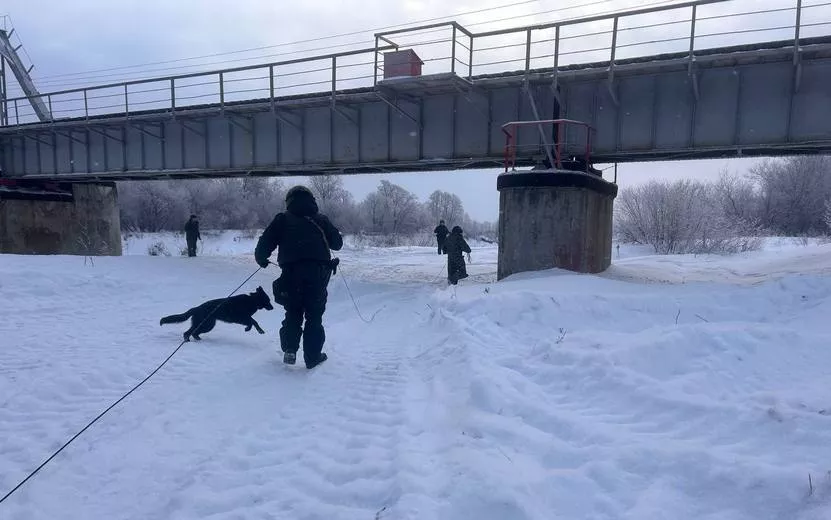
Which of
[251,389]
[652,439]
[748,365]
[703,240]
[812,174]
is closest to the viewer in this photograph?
[652,439]

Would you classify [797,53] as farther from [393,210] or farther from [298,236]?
[393,210]

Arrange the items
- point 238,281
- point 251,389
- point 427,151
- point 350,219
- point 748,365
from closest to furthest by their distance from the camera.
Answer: point 748,365 → point 251,389 → point 238,281 → point 427,151 → point 350,219

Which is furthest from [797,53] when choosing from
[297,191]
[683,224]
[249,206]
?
[249,206]

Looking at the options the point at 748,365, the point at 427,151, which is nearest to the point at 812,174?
the point at 427,151

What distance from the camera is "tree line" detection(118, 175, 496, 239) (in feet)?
154

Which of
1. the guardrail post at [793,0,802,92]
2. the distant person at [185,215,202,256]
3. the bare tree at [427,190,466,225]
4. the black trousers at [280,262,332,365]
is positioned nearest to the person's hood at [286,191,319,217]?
the black trousers at [280,262,332,365]

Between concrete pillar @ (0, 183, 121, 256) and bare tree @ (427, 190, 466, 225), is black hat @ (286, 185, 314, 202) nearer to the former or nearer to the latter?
concrete pillar @ (0, 183, 121, 256)

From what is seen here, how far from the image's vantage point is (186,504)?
9.07 ft

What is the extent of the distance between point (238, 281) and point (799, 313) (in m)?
12.6

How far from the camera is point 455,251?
43.1ft

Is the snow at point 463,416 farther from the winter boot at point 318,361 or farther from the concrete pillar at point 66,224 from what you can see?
the concrete pillar at point 66,224

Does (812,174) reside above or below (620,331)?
above

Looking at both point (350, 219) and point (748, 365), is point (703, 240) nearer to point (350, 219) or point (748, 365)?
point (748, 365)

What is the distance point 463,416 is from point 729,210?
43.8 metres
